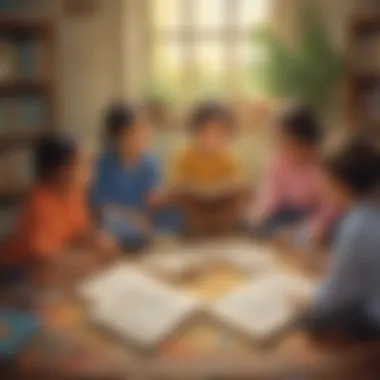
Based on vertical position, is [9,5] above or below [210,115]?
above

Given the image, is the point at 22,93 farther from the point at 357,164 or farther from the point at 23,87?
the point at 357,164

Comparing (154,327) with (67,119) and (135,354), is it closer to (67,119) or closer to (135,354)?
(135,354)

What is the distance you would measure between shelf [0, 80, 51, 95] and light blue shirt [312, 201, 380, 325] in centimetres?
40

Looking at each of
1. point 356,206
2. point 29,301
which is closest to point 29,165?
point 29,301

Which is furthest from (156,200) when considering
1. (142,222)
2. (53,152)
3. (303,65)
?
(303,65)

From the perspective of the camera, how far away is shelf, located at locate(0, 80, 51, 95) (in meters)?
1.04

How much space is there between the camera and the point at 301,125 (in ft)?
3.40

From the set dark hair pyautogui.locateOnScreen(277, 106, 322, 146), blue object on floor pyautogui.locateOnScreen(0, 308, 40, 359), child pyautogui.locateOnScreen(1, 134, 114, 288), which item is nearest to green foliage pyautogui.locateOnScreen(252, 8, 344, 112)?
dark hair pyautogui.locateOnScreen(277, 106, 322, 146)

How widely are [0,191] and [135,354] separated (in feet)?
0.85

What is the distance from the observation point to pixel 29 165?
105 centimetres

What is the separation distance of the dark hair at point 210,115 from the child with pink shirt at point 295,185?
58mm

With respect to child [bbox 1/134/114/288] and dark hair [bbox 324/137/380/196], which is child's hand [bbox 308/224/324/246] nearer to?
dark hair [bbox 324/137/380/196]

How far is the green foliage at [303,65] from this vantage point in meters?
1.02

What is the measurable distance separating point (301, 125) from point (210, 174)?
0.41 feet
